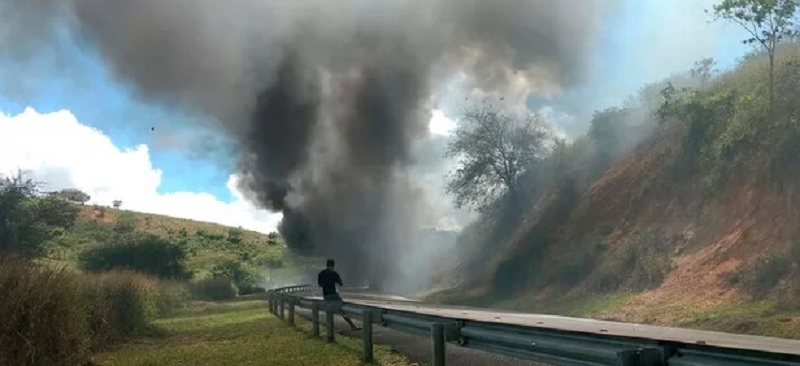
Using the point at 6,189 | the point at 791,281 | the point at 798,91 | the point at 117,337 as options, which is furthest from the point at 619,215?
the point at 6,189

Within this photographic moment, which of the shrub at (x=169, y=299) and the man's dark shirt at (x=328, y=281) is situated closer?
the man's dark shirt at (x=328, y=281)

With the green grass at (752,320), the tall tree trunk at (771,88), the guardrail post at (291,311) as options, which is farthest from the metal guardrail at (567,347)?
the tall tree trunk at (771,88)

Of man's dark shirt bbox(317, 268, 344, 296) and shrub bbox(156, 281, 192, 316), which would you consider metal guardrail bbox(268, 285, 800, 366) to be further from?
shrub bbox(156, 281, 192, 316)

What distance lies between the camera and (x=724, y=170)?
1169 inches

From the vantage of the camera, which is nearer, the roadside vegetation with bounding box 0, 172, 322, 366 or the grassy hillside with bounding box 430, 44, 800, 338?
the roadside vegetation with bounding box 0, 172, 322, 366

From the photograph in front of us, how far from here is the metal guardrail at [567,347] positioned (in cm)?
431

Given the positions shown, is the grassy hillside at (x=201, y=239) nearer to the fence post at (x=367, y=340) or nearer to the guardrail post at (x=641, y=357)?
the fence post at (x=367, y=340)

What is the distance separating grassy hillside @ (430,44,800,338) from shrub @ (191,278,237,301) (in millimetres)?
21463

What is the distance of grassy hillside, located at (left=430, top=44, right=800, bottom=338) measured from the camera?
21.1 m

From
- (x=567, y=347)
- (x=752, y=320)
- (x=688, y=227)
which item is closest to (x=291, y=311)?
(x=752, y=320)

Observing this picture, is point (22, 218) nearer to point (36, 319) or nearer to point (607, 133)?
point (36, 319)

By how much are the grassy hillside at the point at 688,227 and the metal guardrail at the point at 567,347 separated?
960 centimetres

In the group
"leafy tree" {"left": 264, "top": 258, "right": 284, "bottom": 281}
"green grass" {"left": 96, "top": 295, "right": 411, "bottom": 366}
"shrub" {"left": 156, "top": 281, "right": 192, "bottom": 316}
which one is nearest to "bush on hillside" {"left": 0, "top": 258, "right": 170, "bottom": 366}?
"green grass" {"left": 96, "top": 295, "right": 411, "bottom": 366}

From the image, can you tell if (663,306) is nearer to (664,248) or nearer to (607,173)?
(664,248)
